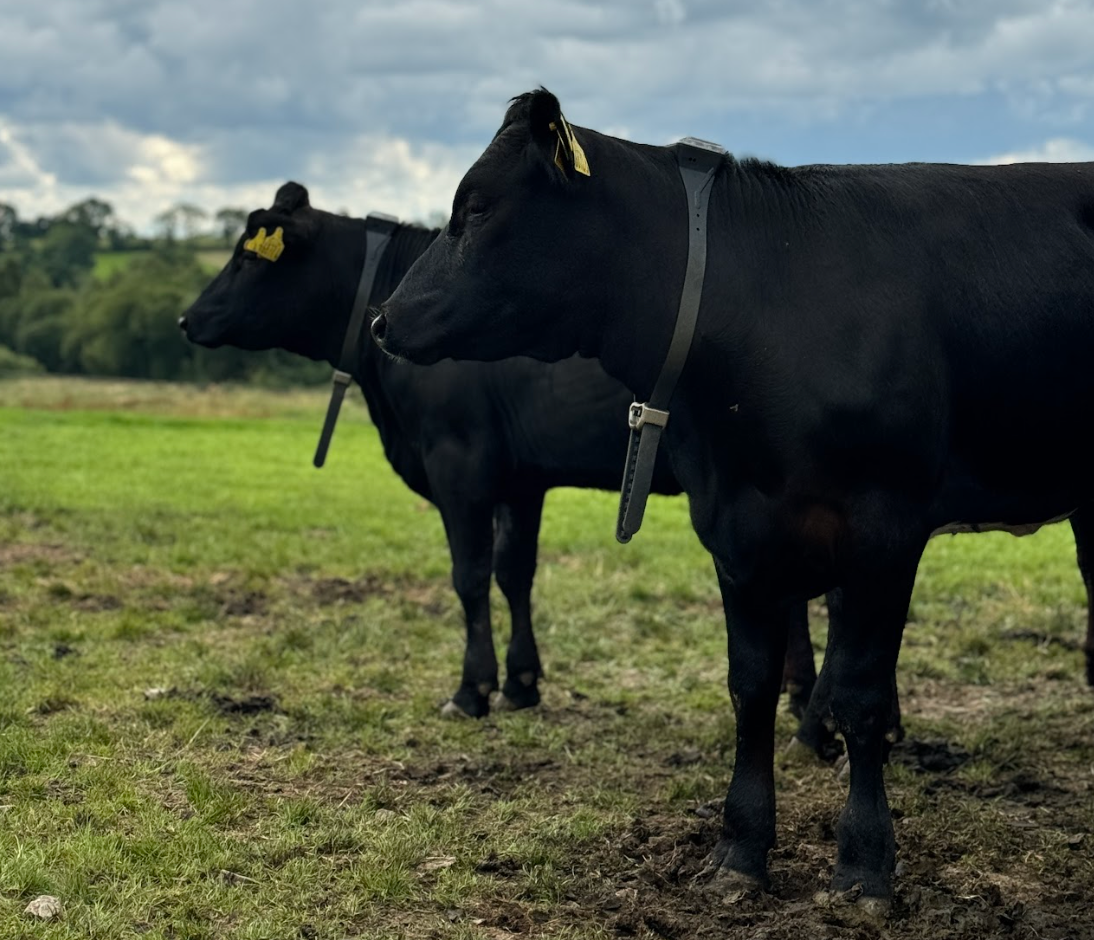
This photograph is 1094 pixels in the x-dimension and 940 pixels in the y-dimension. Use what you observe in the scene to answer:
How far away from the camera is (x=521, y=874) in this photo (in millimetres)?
4984

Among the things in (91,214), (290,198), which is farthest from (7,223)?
(290,198)

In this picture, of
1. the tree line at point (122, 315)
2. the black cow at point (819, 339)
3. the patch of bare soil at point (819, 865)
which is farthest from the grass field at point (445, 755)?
the tree line at point (122, 315)

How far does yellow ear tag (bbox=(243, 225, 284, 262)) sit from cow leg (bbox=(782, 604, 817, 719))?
370 centimetres

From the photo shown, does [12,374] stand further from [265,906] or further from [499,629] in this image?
[265,906]

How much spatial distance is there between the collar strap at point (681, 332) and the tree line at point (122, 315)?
3950 cm

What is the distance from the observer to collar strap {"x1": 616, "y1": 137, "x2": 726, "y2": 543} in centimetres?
452

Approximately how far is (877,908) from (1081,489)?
1754 millimetres

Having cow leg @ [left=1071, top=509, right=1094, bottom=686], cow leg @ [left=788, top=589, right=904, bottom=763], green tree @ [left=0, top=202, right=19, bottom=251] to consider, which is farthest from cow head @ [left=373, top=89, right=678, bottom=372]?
green tree @ [left=0, top=202, right=19, bottom=251]

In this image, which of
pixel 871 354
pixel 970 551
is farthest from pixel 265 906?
pixel 970 551

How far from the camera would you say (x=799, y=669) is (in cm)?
759

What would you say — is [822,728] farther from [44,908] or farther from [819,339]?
[44,908]

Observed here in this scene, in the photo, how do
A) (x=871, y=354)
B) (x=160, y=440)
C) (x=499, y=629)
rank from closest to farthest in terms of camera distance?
(x=871, y=354) → (x=499, y=629) → (x=160, y=440)

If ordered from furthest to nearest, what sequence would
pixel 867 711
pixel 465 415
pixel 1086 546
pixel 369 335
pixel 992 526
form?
1. pixel 369 335
2. pixel 465 415
3. pixel 1086 546
4. pixel 992 526
5. pixel 867 711

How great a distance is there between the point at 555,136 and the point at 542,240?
362mm
